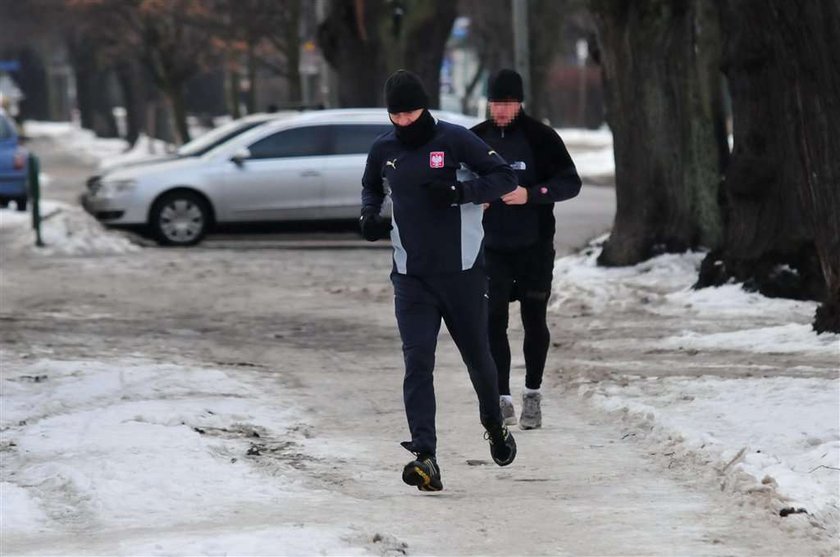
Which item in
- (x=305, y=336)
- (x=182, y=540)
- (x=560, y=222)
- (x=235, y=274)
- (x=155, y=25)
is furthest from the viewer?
(x=155, y=25)

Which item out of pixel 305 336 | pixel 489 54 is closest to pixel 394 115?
pixel 305 336

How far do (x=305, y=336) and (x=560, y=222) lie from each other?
12856mm

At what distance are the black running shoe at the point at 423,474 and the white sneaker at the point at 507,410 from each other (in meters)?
1.72

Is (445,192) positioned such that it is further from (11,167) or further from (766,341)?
(11,167)

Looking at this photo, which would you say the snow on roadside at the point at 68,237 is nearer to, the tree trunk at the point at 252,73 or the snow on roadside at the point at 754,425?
the snow on roadside at the point at 754,425

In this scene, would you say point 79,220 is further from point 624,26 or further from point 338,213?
point 624,26

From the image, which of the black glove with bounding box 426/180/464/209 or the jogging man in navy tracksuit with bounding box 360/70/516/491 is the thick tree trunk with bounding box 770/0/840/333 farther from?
the black glove with bounding box 426/180/464/209

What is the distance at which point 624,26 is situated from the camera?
16.7 m

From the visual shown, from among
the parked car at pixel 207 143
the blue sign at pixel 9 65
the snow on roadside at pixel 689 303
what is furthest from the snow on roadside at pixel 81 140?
the snow on roadside at pixel 689 303

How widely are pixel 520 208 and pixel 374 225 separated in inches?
59.3

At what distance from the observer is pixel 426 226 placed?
775cm

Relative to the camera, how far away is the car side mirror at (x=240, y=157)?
21.8 meters

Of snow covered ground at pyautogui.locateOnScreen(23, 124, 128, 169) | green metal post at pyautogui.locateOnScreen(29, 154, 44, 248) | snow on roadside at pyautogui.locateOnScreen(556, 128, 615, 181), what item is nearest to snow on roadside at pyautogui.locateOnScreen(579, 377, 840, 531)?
green metal post at pyautogui.locateOnScreen(29, 154, 44, 248)

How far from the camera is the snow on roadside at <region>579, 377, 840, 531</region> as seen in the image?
7492 millimetres
